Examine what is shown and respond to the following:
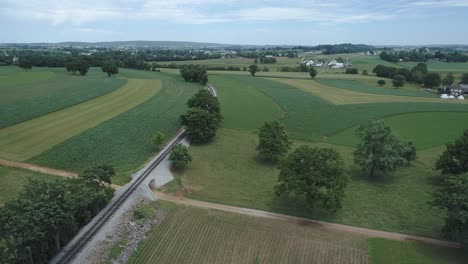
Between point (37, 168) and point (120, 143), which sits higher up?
point (120, 143)

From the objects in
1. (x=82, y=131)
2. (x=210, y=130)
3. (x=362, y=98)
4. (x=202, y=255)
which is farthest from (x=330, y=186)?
(x=362, y=98)

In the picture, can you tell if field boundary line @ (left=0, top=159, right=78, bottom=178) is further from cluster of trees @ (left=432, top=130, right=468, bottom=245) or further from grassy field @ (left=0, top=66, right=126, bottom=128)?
cluster of trees @ (left=432, top=130, right=468, bottom=245)

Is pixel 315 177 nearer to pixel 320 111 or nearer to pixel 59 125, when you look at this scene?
pixel 320 111

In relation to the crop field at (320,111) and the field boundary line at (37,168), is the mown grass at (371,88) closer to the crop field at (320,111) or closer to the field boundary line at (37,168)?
the crop field at (320,111)

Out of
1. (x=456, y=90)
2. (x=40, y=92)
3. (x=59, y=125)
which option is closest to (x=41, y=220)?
(x=59, y=125)

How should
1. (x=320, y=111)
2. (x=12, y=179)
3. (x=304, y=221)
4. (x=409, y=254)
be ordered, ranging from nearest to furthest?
(x=409, y=254), (x=304, y=221), (x=12, y=179), (x=320, y=111)
